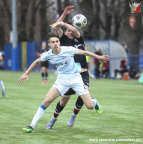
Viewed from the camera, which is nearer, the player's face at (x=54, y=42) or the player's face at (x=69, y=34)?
the player's face at (x=54, y=42)

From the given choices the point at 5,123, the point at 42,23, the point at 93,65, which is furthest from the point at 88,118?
the point at 42,23

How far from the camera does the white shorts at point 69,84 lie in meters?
8.24

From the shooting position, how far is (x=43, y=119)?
9977 millimetres

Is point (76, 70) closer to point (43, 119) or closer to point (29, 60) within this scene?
point (43, 119)

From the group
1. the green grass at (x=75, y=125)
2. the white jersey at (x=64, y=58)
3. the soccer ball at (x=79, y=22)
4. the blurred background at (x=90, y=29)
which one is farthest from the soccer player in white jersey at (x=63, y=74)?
the blurred background at (x=90, y=29)

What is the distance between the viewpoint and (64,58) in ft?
26.9

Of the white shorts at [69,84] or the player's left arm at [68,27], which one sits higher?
the player's left arm at [68,27]

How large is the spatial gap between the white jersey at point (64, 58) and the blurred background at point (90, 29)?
20.2 m

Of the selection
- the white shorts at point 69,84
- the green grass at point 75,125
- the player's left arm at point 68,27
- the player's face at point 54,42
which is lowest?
the green grass at point 75,125

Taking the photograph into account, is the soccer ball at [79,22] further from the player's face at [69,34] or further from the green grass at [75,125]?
the green grass at [75,125]

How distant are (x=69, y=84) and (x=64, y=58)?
1.66ft

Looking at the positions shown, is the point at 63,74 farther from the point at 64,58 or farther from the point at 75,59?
the point at 75,59

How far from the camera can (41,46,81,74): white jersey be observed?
8164 millimetres

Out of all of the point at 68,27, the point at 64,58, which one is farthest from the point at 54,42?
the point at 68,27
